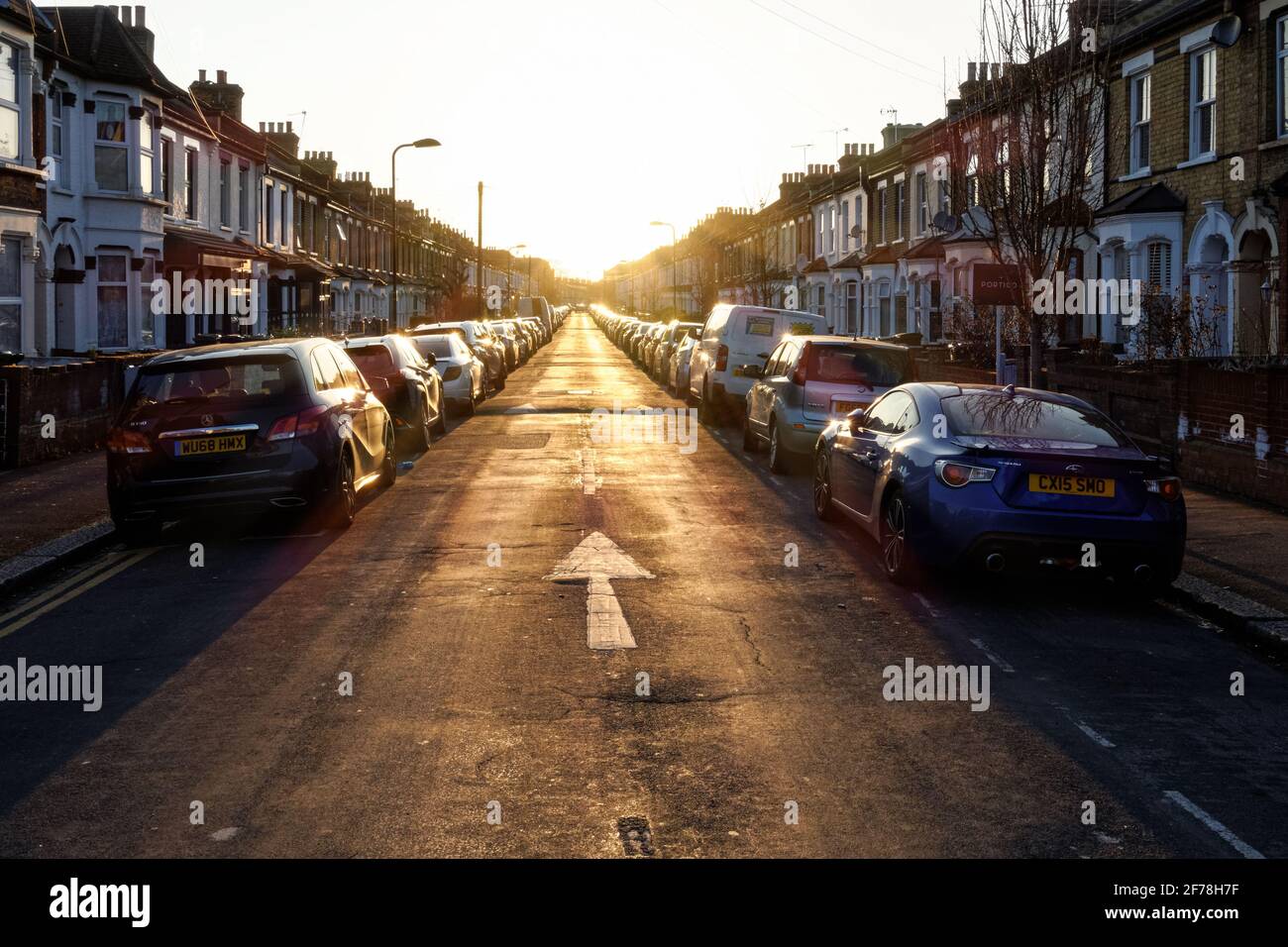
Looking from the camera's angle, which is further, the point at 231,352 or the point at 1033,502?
the point at 231,352

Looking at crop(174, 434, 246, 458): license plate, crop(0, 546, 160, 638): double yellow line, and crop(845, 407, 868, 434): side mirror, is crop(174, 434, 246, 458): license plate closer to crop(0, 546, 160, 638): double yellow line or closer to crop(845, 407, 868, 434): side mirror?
crop(0, 546, 160, 638): double yellow line

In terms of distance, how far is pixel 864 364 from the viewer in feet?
54.6

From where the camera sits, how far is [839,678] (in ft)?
24.3

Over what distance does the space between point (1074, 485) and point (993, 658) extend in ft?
5.79

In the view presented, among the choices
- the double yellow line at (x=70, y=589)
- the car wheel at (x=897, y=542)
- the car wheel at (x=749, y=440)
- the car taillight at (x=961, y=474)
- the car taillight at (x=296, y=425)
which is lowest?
the double yellow line at (x=70, y=589)

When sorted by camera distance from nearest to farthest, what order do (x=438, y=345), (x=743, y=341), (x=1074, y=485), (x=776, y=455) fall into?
(x=1074, y=485)
(x=776, y=455)
(x=743, y=341)
(x=438, y=345)

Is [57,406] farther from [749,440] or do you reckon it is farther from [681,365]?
[681,365]

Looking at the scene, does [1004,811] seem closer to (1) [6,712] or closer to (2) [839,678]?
(2) [839,678]

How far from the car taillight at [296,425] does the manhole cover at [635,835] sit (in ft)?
24.0

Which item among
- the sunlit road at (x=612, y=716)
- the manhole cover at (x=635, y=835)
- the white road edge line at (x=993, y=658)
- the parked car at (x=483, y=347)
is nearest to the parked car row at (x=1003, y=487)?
the sunlit road at (x=612, y=716)

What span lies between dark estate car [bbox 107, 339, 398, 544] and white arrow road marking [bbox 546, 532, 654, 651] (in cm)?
241

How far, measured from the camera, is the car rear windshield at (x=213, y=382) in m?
11.9

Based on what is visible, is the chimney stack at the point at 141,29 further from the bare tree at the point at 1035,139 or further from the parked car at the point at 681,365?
the bare tree at the point at 1035,139

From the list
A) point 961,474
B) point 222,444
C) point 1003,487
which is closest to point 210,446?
point 222,444
